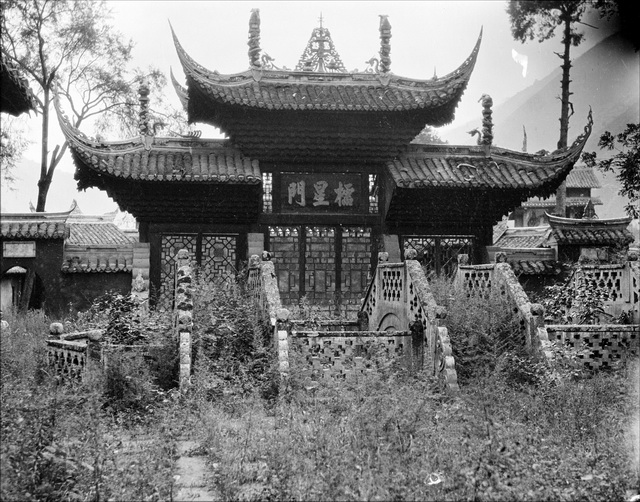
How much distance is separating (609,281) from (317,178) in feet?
18.3

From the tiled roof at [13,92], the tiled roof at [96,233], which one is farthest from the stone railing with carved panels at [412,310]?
the tiled roof at [96,233]

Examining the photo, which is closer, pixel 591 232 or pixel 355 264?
pixel 355 264

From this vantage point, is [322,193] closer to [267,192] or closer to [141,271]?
[267,192]

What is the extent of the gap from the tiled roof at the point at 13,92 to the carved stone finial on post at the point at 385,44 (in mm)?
9025

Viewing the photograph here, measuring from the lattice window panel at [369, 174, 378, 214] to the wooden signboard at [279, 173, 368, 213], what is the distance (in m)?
0.12

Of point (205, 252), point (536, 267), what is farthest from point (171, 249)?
point (536, 267)

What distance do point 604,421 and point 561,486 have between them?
1.74m

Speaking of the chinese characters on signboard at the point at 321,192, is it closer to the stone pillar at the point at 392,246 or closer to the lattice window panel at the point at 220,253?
the stone pillar at the point at 392,246

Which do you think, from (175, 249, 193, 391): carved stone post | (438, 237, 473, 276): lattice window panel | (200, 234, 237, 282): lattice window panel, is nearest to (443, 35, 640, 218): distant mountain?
(438, 237, 473, 276): lattice window panel

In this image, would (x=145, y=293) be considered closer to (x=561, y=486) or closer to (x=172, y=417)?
(x=172, y=417)

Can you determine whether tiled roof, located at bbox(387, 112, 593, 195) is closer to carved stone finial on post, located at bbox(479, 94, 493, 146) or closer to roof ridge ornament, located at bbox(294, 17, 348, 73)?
carved stone finial on post, located at bbox(479, 94, 493, 146)

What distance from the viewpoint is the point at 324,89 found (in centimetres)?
1377

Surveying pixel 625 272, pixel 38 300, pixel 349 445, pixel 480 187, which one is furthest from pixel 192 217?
pixel 349 445

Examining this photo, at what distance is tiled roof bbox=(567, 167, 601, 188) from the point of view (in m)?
39.6
